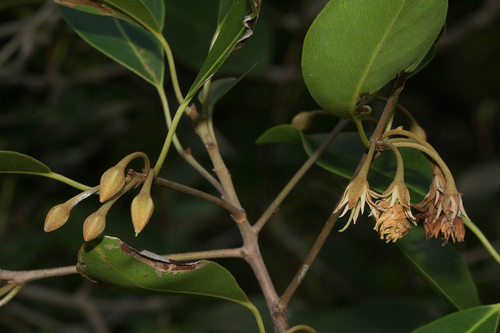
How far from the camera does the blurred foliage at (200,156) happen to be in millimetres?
2322

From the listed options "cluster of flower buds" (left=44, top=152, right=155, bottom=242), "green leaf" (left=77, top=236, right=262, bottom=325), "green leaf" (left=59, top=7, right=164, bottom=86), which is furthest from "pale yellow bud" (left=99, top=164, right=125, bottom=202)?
"green leaf" (left=59, top=7, right=164, bottom=86)

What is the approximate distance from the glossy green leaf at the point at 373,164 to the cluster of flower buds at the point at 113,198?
0.37m

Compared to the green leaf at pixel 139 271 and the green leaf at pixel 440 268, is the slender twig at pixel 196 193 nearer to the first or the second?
the green leaf at pixel 139 271

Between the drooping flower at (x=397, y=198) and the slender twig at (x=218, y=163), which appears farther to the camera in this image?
the slender twig at (x=218, y=163)

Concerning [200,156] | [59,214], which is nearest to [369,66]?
[59,214]

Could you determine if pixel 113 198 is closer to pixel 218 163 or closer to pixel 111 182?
pixel 111 182

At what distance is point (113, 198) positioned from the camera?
707 mm

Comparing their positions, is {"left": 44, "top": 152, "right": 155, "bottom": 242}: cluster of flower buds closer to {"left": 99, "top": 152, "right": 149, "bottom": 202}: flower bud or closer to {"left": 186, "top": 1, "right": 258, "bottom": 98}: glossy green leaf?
{"left": 99, "top": 152, "right": 149, "bottom": 202}: flower bud

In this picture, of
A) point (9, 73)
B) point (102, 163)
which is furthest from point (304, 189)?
point (9, 73)

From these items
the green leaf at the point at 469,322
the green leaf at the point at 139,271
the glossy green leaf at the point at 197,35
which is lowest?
the green leaf at the point at 139,271

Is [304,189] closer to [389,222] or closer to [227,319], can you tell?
[227,319]

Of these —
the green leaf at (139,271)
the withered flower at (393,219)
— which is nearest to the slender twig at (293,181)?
the green leaf at (139,271)

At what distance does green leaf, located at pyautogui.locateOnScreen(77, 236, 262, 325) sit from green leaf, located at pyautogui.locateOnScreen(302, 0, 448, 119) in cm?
37

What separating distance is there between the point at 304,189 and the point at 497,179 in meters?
1.32
